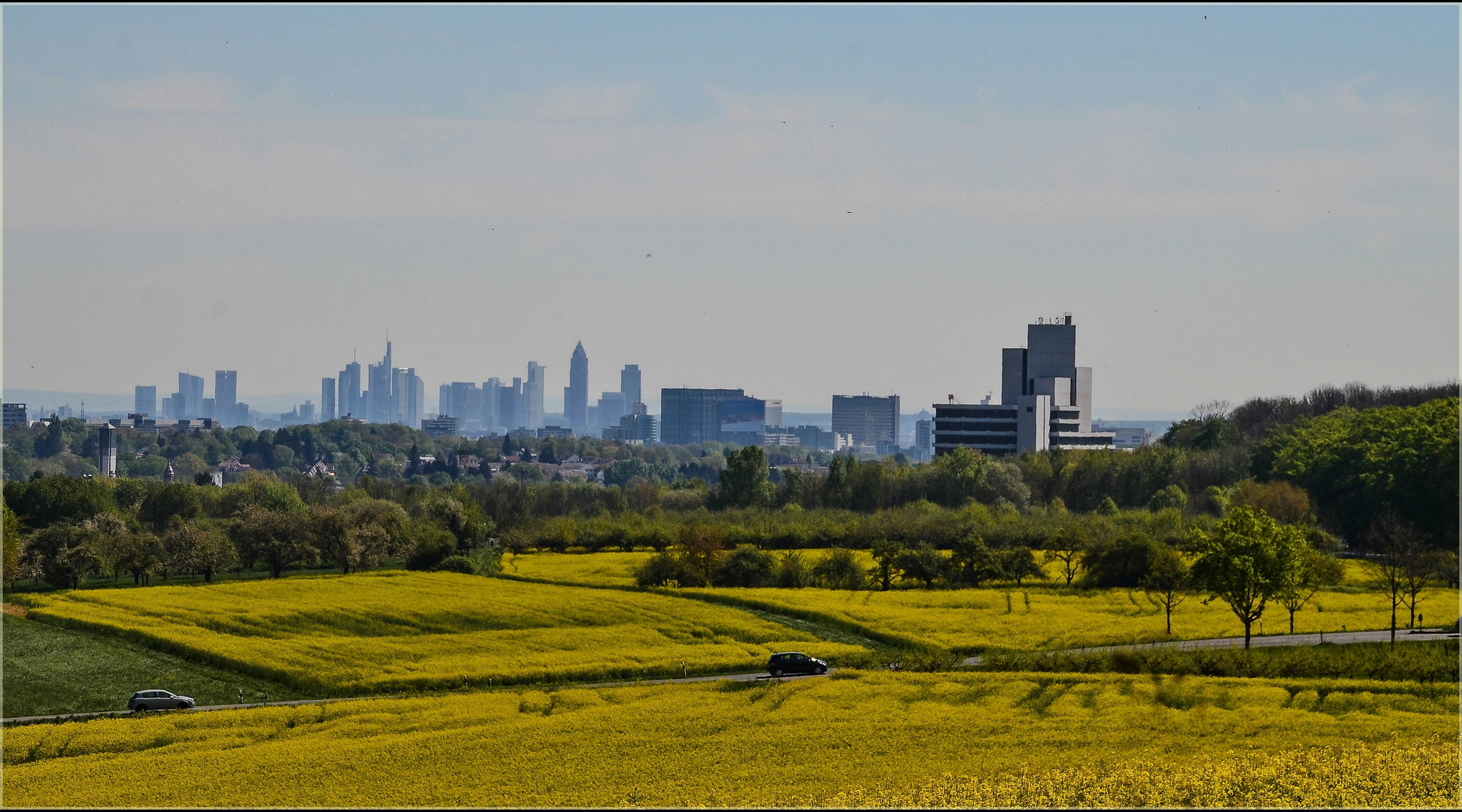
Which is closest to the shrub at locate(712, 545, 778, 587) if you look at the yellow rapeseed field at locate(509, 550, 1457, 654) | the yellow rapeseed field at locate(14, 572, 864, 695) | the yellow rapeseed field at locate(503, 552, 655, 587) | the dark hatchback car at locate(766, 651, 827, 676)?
the yellow rapeseed field at locate(509, 550, 1457, 654)

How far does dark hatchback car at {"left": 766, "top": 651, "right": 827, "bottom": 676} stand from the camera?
189 feet

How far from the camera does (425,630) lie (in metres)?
70.5

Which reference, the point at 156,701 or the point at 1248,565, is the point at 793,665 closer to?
the point at 1248,565

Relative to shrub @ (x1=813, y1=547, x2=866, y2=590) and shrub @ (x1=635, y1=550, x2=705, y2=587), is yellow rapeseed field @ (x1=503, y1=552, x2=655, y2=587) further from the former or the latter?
shrub @ (x1=813, y1=547, x2=866, y2=590)

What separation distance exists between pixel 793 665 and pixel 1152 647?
1727 cm

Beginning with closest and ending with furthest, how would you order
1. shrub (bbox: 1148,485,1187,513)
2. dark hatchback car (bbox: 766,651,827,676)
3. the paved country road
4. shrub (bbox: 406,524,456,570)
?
1. the paved country road
2. dark hatchback car (bbox: 766,651,827,676)
3. shrub (bbox: 406,524,456,570)
4. shrub (bbox: 1148,485,1187,513)

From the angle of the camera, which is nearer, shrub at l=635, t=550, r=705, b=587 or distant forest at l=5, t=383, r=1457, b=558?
shrub at l=635, t=550, r=705, b=587

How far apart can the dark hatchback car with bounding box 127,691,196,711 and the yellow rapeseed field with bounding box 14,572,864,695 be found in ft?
17.0

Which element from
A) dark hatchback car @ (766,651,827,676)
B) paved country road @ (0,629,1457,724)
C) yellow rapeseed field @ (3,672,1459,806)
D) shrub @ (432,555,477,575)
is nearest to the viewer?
yellow rapeseed field @ (3,672,1459,806)

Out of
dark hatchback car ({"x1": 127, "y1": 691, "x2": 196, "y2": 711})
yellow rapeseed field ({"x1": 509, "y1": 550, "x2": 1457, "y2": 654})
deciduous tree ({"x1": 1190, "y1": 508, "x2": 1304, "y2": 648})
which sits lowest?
dark hatchback car ({"x1": 127, "y1": 691, "x2": 196, "y2": 711})

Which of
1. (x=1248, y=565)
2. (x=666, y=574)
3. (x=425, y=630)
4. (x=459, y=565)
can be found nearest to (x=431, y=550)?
(x=459, y=565)

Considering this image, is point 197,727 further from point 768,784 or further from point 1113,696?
point 1113,696

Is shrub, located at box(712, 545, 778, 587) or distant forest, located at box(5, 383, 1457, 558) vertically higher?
distant forest, located at box(5, 383, 1457, 558)

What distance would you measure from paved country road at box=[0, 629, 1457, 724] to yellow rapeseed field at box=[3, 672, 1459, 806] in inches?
95.0
